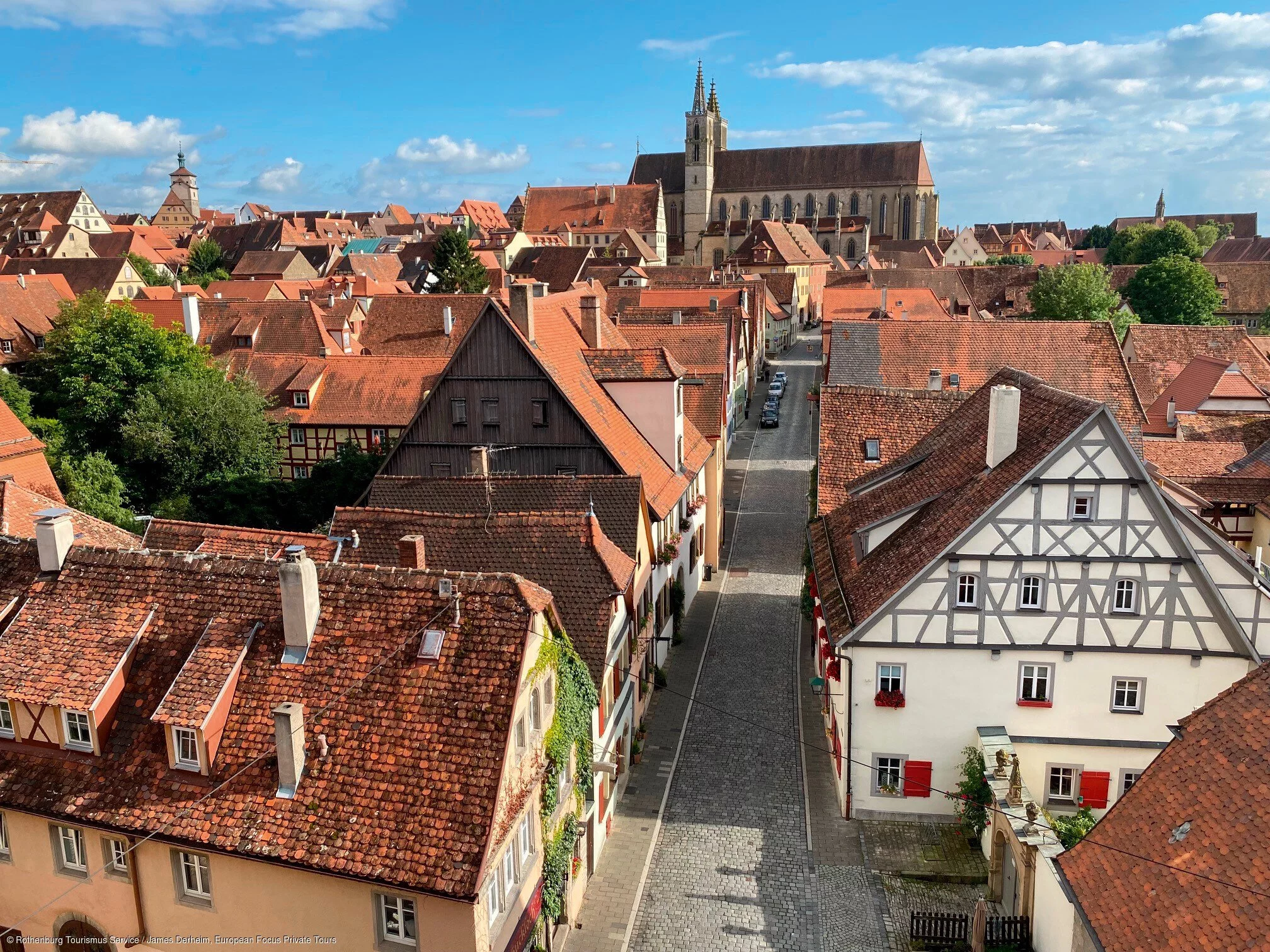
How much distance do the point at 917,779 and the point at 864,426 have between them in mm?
11174

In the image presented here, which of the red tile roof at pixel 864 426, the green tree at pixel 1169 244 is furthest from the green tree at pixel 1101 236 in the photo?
the red tile roof at pixel 864 426

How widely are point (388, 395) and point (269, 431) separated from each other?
4976 millimetres

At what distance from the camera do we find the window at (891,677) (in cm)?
2062

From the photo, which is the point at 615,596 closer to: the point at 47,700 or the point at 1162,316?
the point at 47,700

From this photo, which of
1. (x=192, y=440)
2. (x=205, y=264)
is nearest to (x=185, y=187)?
(x=205, y=264)

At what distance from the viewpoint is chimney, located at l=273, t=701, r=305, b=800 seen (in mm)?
13461

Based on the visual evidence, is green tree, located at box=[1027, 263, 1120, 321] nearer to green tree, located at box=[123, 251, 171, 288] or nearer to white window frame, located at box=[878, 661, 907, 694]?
white window frame, located at box=[878, 661, 907, 694]

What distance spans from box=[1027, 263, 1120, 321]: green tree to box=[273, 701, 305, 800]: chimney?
59.5 metres

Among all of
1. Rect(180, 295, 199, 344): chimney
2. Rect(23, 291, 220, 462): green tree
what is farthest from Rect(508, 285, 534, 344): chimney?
Rect(180, 295, 199, 344): chimney

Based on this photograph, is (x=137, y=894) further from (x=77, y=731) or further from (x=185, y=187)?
(x=185, y=187)

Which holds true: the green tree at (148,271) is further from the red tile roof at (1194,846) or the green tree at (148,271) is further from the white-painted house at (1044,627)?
the red tile roof at (1194,846)

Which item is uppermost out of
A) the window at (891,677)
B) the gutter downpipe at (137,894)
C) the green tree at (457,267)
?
the green tree at (457,267)

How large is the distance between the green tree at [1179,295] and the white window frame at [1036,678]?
6462cm

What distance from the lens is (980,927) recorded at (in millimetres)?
16578
